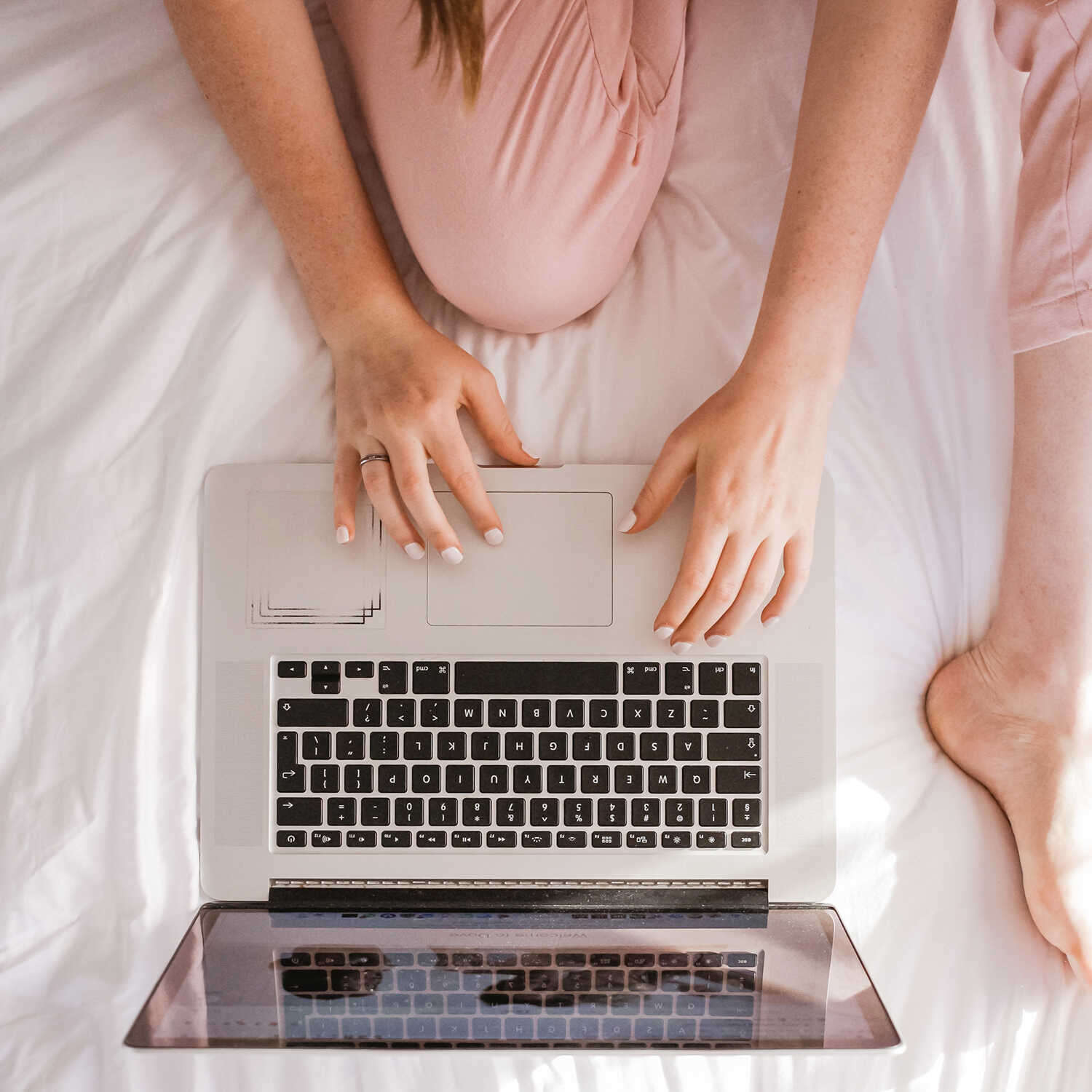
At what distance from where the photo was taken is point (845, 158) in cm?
68

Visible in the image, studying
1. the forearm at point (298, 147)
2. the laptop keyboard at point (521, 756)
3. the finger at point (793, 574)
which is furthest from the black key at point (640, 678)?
the forearm at point (298, 147)

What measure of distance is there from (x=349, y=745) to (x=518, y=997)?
227mm

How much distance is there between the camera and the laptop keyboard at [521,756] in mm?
707

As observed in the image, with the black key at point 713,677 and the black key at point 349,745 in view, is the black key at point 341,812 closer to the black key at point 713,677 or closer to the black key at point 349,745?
the black key at point 349,745

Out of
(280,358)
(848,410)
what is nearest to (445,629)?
(280,358)

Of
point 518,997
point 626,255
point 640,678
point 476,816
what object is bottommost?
point 518,997

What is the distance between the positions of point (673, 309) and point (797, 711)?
36 cm

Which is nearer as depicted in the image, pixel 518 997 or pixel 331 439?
pixel 518 997

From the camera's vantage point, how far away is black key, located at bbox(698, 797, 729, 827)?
708 mm

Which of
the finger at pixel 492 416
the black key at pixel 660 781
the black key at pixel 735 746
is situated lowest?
the black key at pixel 660 781

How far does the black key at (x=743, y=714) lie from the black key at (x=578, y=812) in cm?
13

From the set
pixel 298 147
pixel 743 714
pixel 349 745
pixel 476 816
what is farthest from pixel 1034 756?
pixel 298 147

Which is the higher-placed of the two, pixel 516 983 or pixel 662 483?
pixel 662 483

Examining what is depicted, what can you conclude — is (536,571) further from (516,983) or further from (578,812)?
(516,983)
